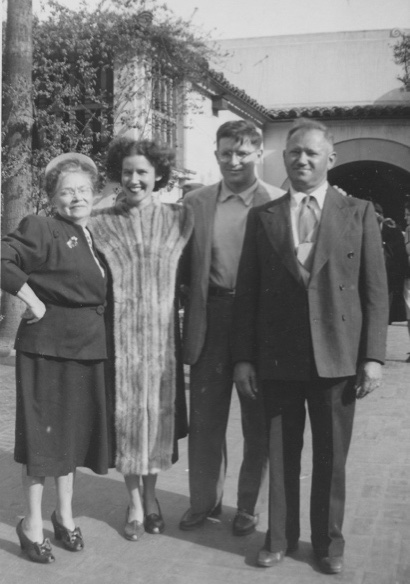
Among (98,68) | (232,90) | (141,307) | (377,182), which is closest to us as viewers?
(141,307)

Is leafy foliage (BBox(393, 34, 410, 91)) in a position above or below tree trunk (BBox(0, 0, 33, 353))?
above

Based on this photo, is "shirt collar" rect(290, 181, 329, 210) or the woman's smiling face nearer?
"shirt collar" rect(290, 181, 329, 210)

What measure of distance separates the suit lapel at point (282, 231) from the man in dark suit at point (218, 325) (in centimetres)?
38

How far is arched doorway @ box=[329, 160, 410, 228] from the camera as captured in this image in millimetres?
17141

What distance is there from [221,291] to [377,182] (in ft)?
52.2

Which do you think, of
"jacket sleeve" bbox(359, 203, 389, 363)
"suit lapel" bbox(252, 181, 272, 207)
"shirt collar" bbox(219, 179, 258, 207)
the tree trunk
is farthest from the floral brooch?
the tree trunk

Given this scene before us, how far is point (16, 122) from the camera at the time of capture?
941cm

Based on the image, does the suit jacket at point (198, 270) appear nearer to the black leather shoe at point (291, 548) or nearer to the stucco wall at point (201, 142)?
the black leather shoe at point (291, 548)

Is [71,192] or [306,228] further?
[71,192]

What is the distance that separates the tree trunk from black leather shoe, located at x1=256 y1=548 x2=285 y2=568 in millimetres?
6212

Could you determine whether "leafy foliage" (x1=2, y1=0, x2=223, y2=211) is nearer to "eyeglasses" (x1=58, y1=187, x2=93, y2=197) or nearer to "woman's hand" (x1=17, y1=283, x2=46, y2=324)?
"eyeglasses" (x1=58, y1=187, x2=93, y2=197)

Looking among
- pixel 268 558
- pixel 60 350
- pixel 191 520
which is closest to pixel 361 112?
pixel 191 520

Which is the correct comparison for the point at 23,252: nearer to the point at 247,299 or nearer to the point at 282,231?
the point at 247,299

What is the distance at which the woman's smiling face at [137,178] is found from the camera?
367 cm
